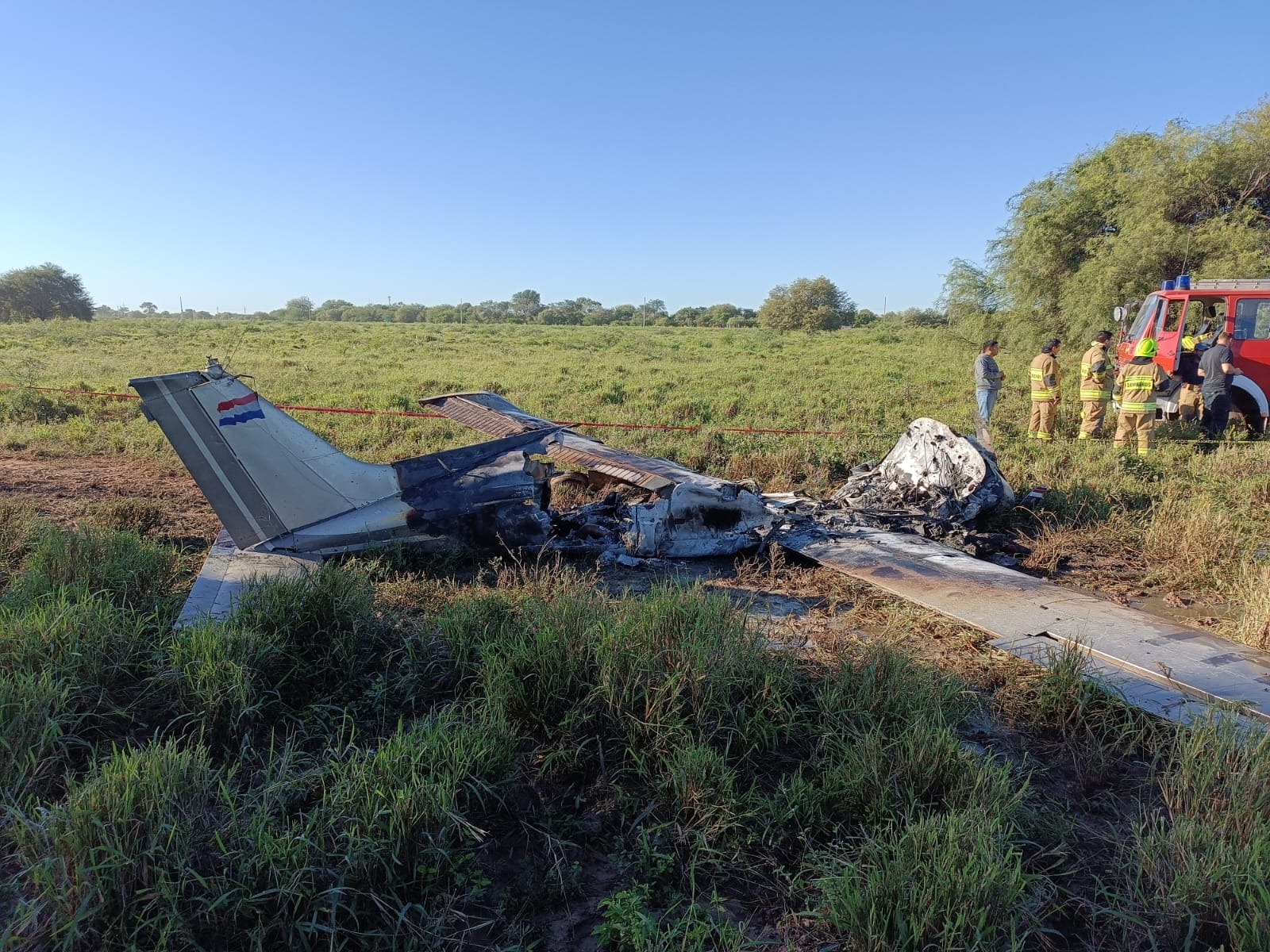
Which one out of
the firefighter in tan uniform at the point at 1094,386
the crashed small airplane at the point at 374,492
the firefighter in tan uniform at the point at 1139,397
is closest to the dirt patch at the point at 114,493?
the crashed small airplane at the point at 374,492

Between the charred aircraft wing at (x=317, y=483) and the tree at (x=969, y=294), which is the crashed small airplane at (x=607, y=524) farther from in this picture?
the tree at (x=969, y=294)

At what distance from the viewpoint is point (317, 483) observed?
5.40 metres

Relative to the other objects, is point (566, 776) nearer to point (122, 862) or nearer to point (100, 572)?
point (122, 862)

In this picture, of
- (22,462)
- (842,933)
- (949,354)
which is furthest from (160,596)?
(949,354)

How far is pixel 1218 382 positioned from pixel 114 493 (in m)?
15.8

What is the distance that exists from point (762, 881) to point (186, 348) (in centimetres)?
3233

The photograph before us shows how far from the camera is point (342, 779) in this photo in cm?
267

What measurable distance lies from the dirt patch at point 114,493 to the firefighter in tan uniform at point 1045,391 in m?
11.8

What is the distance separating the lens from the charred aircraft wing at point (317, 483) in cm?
510

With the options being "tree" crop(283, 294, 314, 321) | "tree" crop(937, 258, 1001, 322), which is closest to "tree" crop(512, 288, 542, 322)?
"tree" crop(283, 294, 314, 321)

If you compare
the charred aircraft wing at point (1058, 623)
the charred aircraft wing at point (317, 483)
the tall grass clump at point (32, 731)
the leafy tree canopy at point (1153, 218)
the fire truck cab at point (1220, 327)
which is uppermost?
the leafy tree canopy at point (1153, 218)

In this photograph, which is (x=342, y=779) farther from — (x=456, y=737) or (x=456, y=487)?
(x=456, y=487)

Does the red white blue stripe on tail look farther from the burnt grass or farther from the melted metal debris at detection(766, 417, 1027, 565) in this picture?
the melted metal debris at detection(766, 417, 1027, 565)

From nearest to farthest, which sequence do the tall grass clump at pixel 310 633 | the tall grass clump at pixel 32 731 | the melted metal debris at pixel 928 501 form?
the tall grass clump at pixel 32 731 → the tall grass clump at pixel 310 633 → the melted metal debris at pixel 928 501
